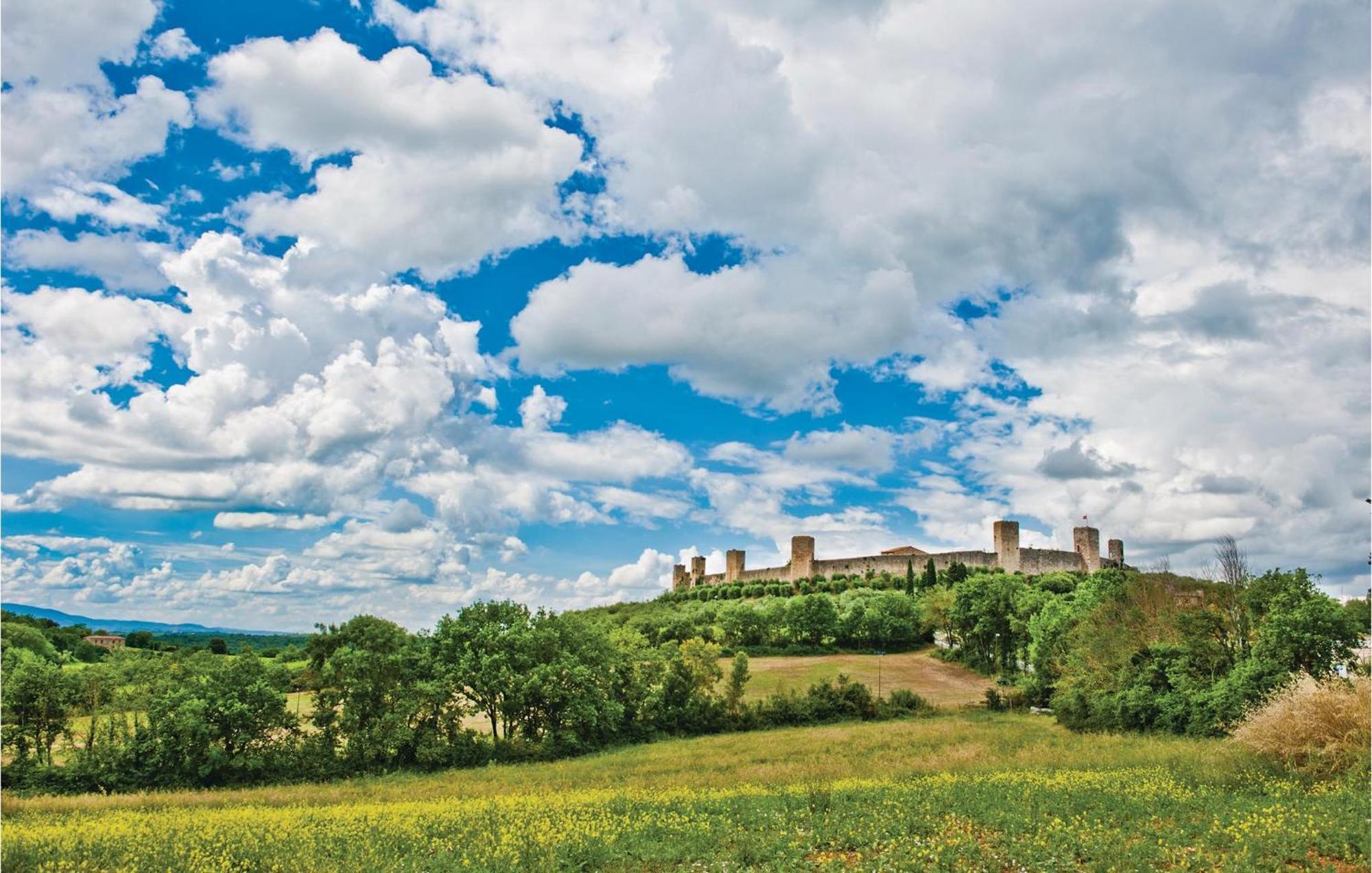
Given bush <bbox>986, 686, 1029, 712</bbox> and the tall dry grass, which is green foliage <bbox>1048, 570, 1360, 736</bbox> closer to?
bush <bbox>986, 686, 1029, 712</bbox>

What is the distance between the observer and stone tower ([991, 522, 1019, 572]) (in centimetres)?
11894

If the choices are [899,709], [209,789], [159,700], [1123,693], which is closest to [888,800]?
[1123,693]

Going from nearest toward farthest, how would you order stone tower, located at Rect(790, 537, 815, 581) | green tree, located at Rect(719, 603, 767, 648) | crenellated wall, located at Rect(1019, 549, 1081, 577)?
green tree, located at Rect(719, 603, 767, 648), crenellated wall, located at Rect(1019, 549, 1081, 577), stone tower, located at Rect(790, 537, 815, 581)

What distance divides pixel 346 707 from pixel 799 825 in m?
28.2

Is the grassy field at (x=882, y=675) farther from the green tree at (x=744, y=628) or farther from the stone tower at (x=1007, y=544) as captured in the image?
the stone tower at (x=1007, y=544)

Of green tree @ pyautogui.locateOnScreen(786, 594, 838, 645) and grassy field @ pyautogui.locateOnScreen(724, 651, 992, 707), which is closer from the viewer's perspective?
grassy field @ pyautogui.locateOnScreen(724, 651, 992, 707)

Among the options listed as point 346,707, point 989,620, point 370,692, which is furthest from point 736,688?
point 989,620

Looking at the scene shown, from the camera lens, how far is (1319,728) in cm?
1803

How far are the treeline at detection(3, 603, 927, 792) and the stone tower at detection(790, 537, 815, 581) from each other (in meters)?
88.3

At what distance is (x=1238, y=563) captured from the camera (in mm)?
37500

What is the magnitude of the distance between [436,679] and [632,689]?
1151 centimetres

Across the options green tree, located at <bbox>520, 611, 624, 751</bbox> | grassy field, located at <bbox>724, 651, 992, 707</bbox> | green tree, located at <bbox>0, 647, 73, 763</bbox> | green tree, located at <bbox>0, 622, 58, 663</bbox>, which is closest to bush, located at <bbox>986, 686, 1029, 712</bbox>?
grassy field, located at <bbox>724, 651, 992, 707</bbox>

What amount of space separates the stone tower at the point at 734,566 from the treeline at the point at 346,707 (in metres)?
97.4

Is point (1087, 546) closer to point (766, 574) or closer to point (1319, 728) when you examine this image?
point (766, 574)
